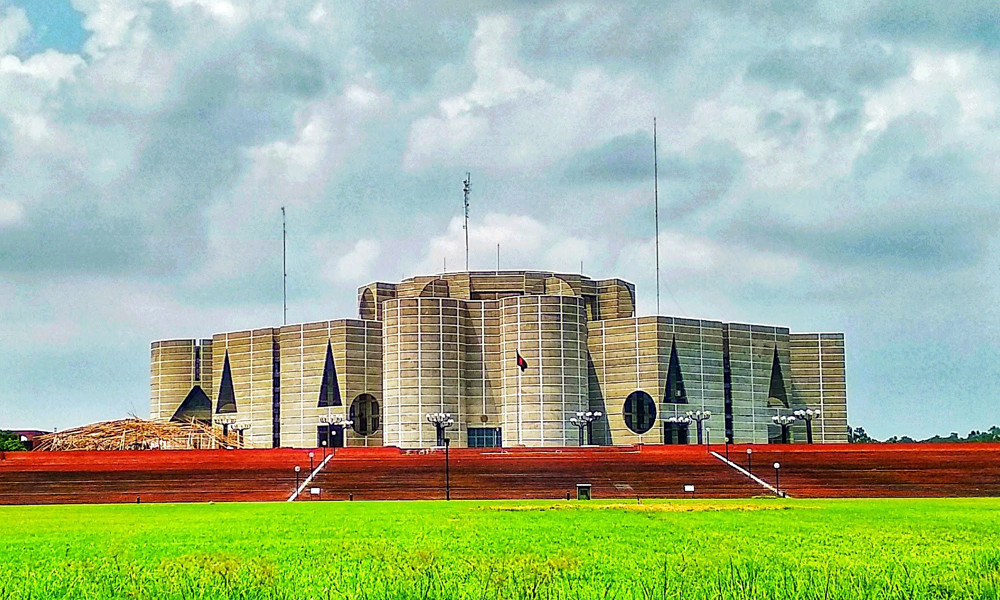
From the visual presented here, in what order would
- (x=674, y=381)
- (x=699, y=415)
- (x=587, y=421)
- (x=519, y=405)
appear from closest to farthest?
(x=587, y=421) → (x=699, y=415) → (x=519, y=405) → (x=674, y=381)

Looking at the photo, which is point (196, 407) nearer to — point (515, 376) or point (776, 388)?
point (515, 376)

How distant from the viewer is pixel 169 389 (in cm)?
10362

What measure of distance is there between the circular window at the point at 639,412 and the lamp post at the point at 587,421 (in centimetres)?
218

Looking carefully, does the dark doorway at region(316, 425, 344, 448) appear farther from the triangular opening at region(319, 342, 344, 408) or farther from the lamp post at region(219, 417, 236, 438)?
the lamp post at region(219, 417, 236, 438)

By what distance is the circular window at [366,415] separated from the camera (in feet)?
311

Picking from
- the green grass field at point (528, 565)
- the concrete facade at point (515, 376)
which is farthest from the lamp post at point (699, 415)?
the green grass field at point (528, 565)

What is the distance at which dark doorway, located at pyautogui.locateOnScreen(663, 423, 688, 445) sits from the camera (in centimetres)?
9156

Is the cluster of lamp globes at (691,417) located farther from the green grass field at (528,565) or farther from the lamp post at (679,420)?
the green grass field at (528,565)

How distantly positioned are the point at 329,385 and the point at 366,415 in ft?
12.2

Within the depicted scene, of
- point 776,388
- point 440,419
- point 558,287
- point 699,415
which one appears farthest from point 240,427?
point 776,388

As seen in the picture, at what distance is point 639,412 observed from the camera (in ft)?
306

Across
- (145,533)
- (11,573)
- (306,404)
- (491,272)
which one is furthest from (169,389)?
(11,573)

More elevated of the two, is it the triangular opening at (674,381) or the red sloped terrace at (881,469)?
the triangular opening at (674,381)

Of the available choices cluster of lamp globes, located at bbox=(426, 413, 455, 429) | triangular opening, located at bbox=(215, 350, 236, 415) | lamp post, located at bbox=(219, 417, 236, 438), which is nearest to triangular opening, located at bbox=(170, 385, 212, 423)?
triangular opening, located at bbox=(215, 350, 236, 415)
